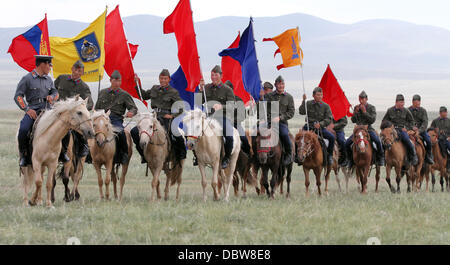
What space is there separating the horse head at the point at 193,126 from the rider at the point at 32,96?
2.79m

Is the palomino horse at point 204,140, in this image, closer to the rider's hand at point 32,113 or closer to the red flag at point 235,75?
the red flag at point 235,75

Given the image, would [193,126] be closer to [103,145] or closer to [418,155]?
[103,145]

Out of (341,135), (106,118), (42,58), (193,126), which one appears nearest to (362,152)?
(341,135)

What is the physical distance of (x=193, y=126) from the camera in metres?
13.8

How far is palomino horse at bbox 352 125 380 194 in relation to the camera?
18156 mm

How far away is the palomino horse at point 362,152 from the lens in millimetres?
18156

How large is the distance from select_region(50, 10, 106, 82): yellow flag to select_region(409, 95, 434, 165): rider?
10.4m

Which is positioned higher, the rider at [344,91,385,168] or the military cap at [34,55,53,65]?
the military cap at [34,55,53,65]

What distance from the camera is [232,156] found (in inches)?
615

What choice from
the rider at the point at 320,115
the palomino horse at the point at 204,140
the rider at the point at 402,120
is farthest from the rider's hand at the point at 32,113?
the rider at the point at 402,120

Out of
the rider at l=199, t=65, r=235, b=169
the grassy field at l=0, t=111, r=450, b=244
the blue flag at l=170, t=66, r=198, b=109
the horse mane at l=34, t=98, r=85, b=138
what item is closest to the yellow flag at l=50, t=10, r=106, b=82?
the blue flag at l=170, t=66, r=198, b=109

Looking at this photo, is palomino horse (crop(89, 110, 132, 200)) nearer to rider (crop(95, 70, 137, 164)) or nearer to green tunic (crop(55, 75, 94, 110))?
rider (crop(95, 70, 137, 164))

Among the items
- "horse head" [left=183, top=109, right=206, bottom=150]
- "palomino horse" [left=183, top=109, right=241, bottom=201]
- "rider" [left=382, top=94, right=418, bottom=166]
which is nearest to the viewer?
"horse head" [left=183, top=109, right=206, bottom=150]
